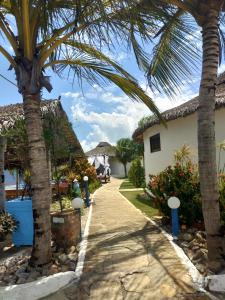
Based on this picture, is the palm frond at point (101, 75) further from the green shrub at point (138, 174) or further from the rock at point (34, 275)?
the green shrub at point (138, 174)

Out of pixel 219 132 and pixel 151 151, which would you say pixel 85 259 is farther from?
pixel 151 151

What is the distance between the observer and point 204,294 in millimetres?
4445

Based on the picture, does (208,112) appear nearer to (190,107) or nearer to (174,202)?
(174,202)

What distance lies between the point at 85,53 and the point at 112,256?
145 inches

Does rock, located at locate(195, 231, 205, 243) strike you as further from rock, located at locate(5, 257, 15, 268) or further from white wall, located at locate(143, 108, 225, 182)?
white wall, located at locate(143, 108, 225, 182)

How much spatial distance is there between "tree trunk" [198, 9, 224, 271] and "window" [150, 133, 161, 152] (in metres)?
9.04

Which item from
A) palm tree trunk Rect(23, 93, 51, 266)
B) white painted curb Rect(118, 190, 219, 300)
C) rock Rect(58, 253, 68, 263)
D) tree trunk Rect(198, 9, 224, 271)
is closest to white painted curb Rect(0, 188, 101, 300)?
palm tree trunk Rect(23, 93, 51, 266)

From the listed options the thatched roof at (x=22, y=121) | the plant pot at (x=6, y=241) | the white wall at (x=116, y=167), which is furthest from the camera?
the white wall at (x=116, y=167)

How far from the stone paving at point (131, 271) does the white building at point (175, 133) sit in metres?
4.14

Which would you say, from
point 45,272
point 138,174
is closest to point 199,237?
point 45,272

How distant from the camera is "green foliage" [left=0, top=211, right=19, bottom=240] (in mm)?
6906

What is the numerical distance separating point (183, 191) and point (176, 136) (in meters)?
4.91

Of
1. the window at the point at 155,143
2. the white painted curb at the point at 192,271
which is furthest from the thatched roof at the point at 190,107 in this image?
the white painted curb at the point at 192,271

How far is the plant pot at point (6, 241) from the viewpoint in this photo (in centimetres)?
702
